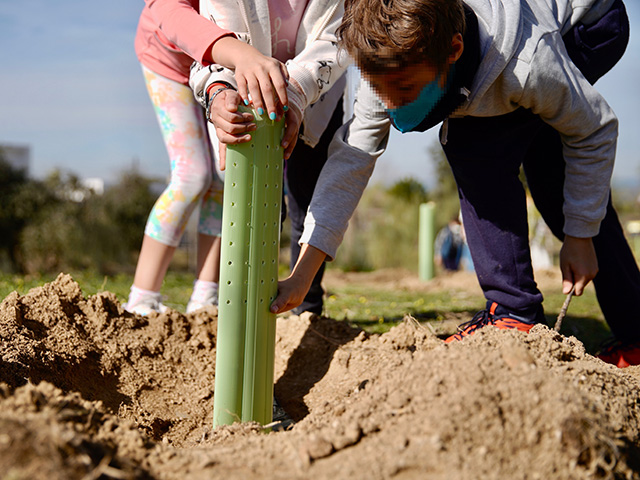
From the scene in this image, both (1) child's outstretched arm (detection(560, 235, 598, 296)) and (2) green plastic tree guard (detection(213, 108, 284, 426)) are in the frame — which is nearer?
(2) green plastic tree guard (detection(213, 108, 284, 426))

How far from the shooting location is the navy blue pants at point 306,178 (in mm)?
2691

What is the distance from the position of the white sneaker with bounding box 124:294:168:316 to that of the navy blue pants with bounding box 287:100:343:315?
679 mm

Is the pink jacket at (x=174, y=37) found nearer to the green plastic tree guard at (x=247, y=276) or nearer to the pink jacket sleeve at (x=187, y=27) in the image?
the pink jacket sleeve at (x=187, y=27)

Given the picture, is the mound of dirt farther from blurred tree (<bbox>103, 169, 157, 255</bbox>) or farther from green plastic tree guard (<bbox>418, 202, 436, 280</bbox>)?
blurred tree (<bbox>103, 169, 157, 255</bbox>)

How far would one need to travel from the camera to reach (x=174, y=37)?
6.87 ft

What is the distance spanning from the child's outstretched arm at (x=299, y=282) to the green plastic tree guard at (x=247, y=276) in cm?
6

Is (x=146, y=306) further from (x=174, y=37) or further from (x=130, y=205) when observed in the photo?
(x=130, y=205)

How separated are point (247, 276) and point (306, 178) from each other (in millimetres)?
1076

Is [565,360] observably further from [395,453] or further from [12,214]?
[12,214]

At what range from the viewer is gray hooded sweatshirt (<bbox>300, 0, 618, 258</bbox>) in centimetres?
191

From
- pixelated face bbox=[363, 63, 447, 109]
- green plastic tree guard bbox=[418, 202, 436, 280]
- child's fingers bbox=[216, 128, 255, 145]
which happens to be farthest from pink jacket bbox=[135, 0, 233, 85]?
green plastic tree guard bbox=[418, 202, 436, 280]

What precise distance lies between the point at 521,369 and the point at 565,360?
44cm

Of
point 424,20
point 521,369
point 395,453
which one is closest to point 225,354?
point 395,453

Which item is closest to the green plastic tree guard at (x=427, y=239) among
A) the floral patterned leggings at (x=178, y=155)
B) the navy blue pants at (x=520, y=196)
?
the navy blue pants at (x=520, y=196)
